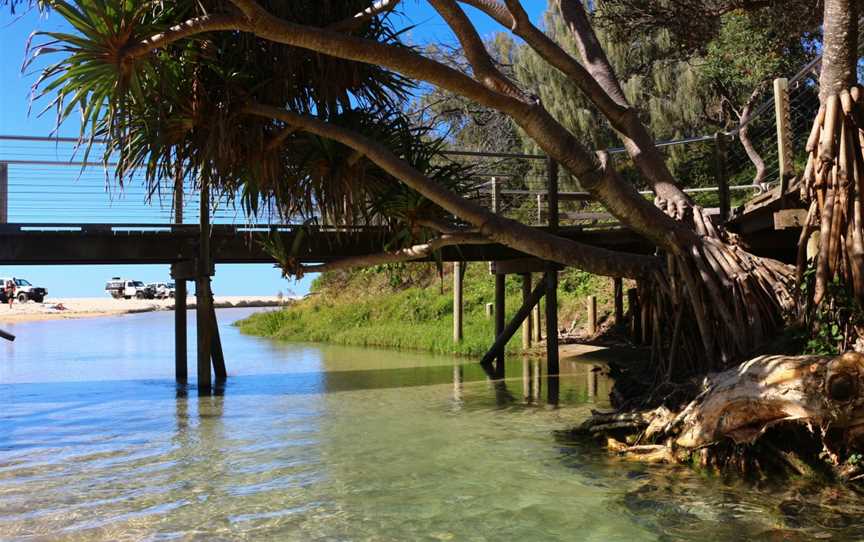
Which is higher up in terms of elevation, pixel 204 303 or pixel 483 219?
pixel 483 219

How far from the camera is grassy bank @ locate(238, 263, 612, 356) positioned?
756 inches

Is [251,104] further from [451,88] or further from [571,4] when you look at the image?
[571,4]

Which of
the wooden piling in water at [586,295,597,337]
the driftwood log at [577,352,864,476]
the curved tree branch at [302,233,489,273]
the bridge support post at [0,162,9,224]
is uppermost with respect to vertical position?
the bridge support post at [0,162,9,224]

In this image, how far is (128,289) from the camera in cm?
6525

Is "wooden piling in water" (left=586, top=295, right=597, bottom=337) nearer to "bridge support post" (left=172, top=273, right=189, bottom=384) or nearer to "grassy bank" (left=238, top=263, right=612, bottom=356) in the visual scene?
"grassy bank" (left=238, top=263, right=612, bottom=356)

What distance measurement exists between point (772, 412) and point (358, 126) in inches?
186

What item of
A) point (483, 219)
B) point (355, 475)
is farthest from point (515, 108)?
point (355, 475)

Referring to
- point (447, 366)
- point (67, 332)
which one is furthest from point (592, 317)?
point (67, 332)

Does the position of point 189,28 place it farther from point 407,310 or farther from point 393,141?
point 407,310

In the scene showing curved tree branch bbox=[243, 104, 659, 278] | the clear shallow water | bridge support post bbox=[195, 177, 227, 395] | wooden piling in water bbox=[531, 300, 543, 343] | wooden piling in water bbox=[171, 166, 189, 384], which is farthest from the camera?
wooden piling in water bbox=[531, 300, 543, 343]

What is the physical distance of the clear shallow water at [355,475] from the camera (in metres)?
5.26

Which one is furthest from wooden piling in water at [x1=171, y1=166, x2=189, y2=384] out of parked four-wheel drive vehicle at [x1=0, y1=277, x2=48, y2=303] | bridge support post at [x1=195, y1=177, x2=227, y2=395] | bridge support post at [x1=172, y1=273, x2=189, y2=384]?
parked four-wheel drive vehicle at [x1=0, y1=277, x2=48, y2=303]

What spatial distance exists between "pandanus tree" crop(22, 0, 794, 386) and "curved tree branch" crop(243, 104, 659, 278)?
0.05 feet

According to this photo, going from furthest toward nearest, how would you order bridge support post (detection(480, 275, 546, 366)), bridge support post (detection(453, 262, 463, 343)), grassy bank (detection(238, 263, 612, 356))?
1. grassy bank (detection(238, 263, 612, 356))
2. bridge support post (detection(453, 262, 463, 343))
3. bridge support post (detection(480, 275, 546, 366))
